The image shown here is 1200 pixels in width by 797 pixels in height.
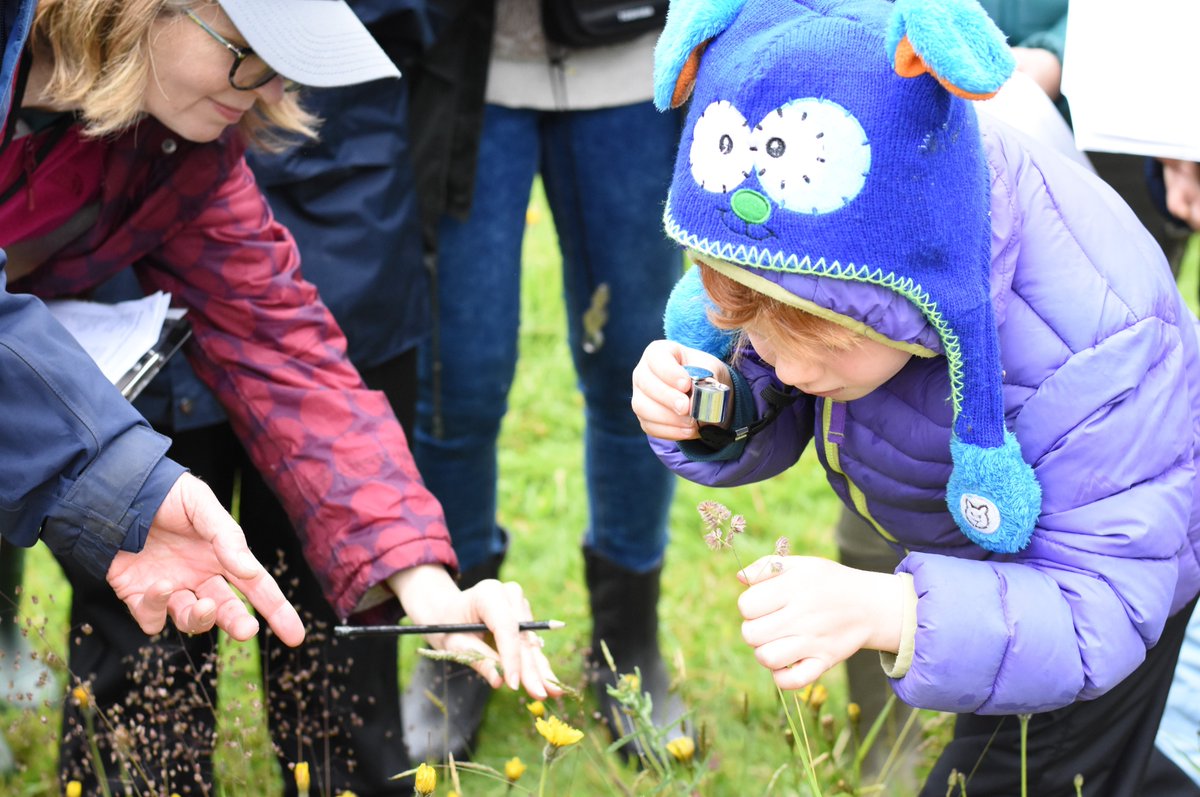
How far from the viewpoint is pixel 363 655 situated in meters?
2.48

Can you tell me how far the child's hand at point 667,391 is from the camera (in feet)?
5.51

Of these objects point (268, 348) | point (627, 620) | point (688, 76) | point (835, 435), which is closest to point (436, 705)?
point (627, 620)

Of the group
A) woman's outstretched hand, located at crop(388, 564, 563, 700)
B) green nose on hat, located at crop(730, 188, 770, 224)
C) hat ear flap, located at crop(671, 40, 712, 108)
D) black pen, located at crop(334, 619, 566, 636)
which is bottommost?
woman's outstretched hand, located at crop(388, 564, 563, 700)

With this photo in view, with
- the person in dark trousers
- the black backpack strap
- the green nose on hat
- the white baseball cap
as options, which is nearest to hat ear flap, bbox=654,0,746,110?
the green nose on hat

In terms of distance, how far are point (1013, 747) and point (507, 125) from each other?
1451 mm

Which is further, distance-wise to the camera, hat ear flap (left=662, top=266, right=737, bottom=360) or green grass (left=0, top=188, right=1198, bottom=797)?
green grass (left=0, top=188, right=1198, bottom=797)

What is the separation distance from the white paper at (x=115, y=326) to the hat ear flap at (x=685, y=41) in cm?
80

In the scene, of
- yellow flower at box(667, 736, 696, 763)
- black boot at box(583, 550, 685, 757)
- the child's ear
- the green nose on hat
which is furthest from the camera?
black boot at box(583, 550, 685, 757)

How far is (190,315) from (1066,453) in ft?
4.17

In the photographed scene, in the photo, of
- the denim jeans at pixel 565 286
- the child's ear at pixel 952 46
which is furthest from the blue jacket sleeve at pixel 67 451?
the denim jeans at pixel 565 286

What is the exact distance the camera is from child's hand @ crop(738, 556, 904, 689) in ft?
4.67

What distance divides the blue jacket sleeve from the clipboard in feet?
0.87

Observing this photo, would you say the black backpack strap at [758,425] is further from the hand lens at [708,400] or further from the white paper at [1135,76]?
the white paper at [1135,76]

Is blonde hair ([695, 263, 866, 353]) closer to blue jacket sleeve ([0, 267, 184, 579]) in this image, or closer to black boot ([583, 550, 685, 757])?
blue jacket sleeve ([0, 267, 184, 579])
